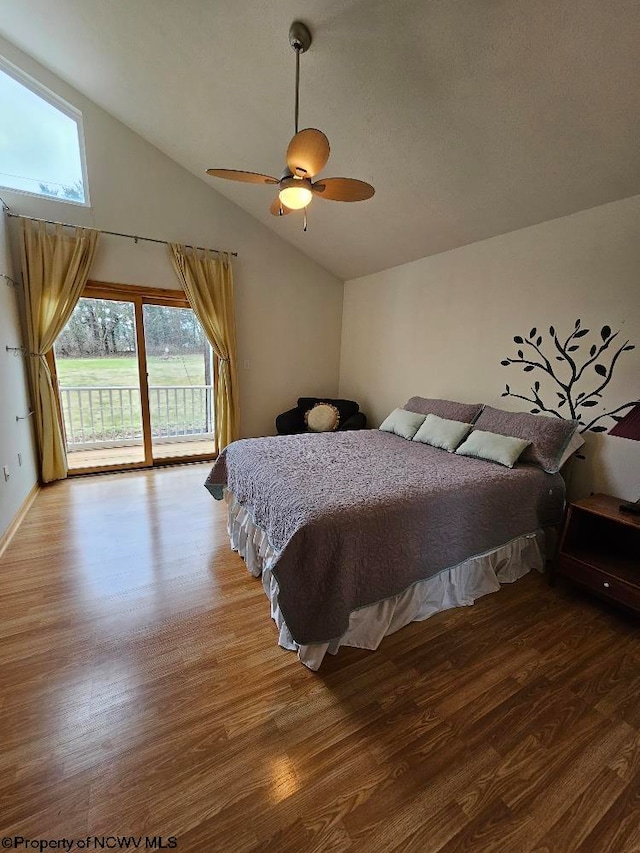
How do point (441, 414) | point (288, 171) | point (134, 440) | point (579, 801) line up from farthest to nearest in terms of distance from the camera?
point (134, 440) → point (441, 414) → point (288, 171) → point (579, 801)

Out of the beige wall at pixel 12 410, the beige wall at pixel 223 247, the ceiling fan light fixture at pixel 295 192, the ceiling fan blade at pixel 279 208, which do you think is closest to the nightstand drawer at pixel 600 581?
the ceiling fan light fixture at pixel 295 192

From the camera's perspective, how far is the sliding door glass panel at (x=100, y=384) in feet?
12.8

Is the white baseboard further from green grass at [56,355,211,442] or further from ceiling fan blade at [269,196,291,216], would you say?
ceiling fan blade at [269,196,291,216]

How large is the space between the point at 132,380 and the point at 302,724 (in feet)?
13.4

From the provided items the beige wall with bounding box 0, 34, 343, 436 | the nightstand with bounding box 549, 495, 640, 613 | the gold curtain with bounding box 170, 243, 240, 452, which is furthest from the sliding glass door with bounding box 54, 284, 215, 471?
the nightstand with bounding box 549, 495, 640, 613

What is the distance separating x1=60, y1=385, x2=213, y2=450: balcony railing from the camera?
457cm

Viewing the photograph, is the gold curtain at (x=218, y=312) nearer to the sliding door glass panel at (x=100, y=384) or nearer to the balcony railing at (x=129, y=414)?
the balcony railing at (x=129, y=414)

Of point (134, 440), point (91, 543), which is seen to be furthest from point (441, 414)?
point (134, 440)

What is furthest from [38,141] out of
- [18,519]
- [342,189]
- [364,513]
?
[364,513]

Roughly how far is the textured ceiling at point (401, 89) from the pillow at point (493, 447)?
1.70 m

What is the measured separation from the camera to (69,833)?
106cm

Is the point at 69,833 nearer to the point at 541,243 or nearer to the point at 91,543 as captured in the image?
the point at 91,543

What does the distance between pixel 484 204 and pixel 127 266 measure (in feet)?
11.5

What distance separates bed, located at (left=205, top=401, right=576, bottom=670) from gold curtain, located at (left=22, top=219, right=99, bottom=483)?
2104mm
